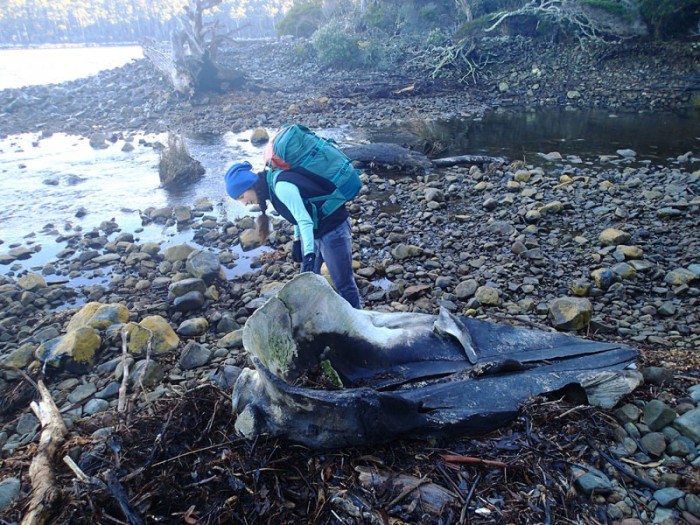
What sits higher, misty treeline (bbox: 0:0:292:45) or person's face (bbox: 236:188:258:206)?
misty treeline (bbox: 0:0:292:45)

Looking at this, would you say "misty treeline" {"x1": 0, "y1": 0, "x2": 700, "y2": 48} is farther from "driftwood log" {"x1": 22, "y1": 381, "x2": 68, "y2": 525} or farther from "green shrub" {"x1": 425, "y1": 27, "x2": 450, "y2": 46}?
"driftwood log" {"x1": 22, "y1": 381, "x2": 68, "y2": 525}

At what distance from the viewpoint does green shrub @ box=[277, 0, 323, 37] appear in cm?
3139

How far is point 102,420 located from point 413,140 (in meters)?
9.69

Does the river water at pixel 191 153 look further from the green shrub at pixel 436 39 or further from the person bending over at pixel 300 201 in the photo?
the green shrub at pixel 436 39

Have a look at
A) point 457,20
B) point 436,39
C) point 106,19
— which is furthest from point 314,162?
point 106,19

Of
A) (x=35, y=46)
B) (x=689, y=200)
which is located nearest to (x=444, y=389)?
(x=689, y=200)

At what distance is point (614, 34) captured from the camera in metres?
17.4

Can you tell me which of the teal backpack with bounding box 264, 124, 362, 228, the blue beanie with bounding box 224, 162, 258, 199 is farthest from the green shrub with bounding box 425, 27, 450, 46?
the blue beanie with bounding box 224, 162, 258, 199

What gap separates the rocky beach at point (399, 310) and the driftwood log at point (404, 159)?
255mm

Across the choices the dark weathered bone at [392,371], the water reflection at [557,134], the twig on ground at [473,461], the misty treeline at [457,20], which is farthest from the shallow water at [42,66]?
the twig on ground at [473,461]

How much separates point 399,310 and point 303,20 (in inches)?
1255

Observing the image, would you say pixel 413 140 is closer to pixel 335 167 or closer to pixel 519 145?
pixel 519 145

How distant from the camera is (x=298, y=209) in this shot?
3.38 m

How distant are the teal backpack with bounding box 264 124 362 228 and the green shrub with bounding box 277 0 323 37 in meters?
31.1
